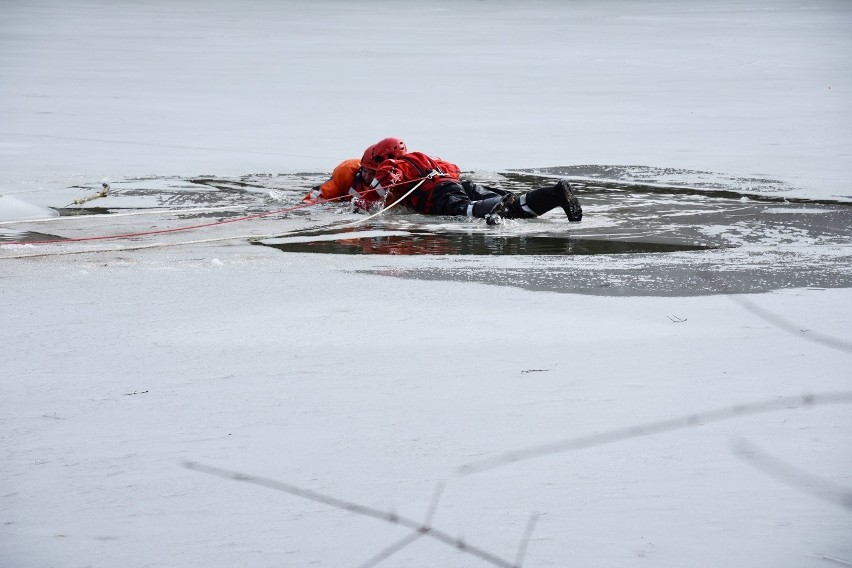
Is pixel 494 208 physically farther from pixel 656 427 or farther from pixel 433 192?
pixel 656 427

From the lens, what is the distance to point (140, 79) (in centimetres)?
1702

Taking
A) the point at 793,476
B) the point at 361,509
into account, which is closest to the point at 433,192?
the point at 793,476

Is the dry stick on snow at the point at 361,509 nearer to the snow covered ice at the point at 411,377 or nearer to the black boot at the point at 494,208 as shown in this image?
the snow covered ice at the point at 411,377

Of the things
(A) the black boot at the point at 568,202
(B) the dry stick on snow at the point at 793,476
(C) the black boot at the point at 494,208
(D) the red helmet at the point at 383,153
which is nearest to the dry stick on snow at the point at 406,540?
(B) the dry stick on snow at the point at 793,476

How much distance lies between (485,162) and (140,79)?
8751mm

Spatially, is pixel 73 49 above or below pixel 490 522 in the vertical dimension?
above

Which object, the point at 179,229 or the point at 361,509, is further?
the point at 179,229

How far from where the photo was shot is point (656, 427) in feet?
11.3

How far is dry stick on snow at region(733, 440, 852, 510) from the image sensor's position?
2955mm

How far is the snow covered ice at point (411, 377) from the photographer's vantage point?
2.80 m

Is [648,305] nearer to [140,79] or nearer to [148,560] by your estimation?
[148,560]

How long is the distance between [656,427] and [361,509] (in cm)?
97

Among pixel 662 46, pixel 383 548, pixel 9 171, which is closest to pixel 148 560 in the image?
pixel 383 548

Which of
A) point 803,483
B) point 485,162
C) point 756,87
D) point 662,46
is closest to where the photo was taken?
point 803,483
